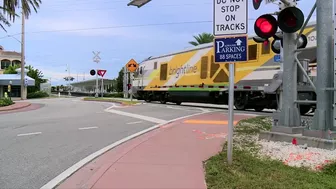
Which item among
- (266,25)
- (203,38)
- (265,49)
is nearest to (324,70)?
(266,25)

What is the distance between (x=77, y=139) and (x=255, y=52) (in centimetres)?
1071

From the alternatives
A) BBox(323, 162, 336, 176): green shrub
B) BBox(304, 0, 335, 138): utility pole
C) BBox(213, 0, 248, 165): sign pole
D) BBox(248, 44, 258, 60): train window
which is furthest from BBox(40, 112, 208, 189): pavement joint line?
BBox(248, 44, 258, 60): train window

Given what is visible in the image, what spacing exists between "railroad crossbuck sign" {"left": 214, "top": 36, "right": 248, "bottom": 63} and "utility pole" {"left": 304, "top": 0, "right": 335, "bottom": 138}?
230 cm

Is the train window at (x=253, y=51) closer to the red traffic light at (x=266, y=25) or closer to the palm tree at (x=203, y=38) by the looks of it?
the red traffic light at (x=266, y=25)

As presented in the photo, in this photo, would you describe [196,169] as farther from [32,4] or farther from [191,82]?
[32,4]

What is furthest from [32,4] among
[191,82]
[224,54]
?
[224,54]

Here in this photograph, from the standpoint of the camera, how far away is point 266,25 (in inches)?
294

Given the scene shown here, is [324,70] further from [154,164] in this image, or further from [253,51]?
[253,51]

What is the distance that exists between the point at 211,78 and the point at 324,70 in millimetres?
14153

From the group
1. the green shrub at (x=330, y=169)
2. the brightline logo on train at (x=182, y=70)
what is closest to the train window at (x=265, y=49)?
the brightline logo on train at (x=182, y=70)

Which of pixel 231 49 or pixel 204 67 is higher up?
pixel 204 67

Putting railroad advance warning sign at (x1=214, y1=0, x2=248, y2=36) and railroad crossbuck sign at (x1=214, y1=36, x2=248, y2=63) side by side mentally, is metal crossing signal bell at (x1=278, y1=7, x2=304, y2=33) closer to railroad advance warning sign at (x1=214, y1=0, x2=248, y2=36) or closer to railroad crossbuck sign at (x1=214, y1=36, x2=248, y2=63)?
railroad advance warning sign at (x1=214, y1=0, x2=248, y2=36)

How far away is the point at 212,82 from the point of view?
70.1 ft

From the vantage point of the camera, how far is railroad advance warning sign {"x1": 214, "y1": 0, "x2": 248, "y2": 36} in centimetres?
605
